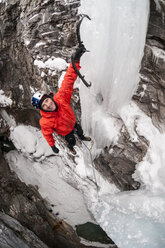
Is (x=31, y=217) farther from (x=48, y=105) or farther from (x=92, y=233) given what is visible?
(x=48, y=105)

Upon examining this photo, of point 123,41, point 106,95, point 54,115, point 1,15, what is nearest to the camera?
point 123,41

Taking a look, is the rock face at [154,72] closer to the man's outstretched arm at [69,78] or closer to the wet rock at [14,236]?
the man's outstretched arm at [69,78]

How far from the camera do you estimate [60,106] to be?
117 inches

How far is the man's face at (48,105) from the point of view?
2756mm

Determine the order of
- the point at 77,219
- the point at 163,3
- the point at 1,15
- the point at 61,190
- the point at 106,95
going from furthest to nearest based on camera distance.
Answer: the point at 61,190
the point at 77,219
the point at 1,15
the point at 106,95
the point at 163,3

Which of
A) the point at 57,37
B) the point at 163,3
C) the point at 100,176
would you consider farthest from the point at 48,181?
the point at 163,3

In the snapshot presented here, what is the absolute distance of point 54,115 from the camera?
9.78 feet

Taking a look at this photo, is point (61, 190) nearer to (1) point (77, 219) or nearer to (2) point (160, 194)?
(1) point (77, 219)

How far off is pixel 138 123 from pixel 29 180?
4080mm

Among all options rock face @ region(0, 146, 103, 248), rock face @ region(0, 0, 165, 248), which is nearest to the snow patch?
rock face @ region(0, 0, 165, 248)

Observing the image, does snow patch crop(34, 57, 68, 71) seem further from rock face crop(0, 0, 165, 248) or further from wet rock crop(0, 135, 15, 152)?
wet rock crop(0, 135, 15, 152)

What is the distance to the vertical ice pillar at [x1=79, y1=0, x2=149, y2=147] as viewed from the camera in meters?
2.54

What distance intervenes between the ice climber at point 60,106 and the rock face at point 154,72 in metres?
1.02

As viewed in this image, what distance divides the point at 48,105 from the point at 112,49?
4.24 feet
